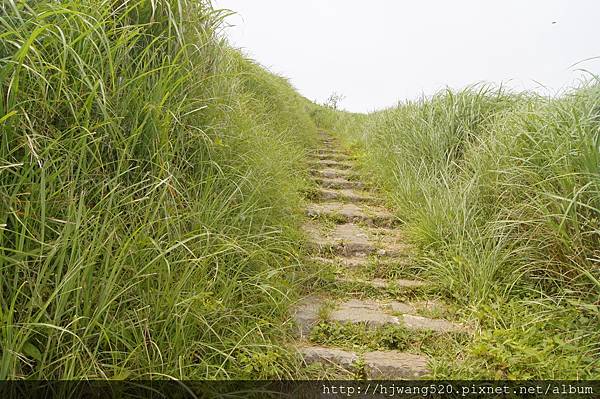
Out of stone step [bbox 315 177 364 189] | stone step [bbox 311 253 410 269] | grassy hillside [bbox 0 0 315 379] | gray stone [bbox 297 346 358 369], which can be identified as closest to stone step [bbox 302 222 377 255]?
stone step [bbox 311 253 410 269]

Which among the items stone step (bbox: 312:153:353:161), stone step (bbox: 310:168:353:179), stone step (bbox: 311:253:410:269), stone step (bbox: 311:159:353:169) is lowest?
stone step (bbox: 311:253:410:269)

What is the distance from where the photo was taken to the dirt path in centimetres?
203

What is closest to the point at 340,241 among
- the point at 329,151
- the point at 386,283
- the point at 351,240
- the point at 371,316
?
the point at 351,240

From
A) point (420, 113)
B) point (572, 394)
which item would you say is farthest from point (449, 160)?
point (572, 394)

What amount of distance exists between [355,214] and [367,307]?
147cm

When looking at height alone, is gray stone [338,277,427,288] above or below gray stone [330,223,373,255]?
below

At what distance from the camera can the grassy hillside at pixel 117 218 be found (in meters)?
1.38

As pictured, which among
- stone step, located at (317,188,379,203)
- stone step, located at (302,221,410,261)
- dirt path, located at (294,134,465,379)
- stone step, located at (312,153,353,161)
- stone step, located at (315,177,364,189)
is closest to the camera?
dirt path, located at (294,134,465,379)

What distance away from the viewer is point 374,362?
2.03 metres

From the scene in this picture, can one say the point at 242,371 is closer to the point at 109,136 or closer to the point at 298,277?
the point at 298,277

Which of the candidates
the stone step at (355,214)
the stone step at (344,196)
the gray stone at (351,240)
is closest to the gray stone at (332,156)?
the stone step at (344,196)

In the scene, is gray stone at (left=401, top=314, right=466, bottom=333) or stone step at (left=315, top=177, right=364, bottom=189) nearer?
gray stone at (left=401, top=314, right=466, bottom=333)

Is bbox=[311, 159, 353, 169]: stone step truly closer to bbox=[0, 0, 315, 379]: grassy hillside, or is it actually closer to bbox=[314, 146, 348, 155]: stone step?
bbox=[314, 146, 348, 155]: stone step

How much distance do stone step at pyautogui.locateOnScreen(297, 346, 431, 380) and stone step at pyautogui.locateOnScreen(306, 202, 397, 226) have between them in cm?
178
